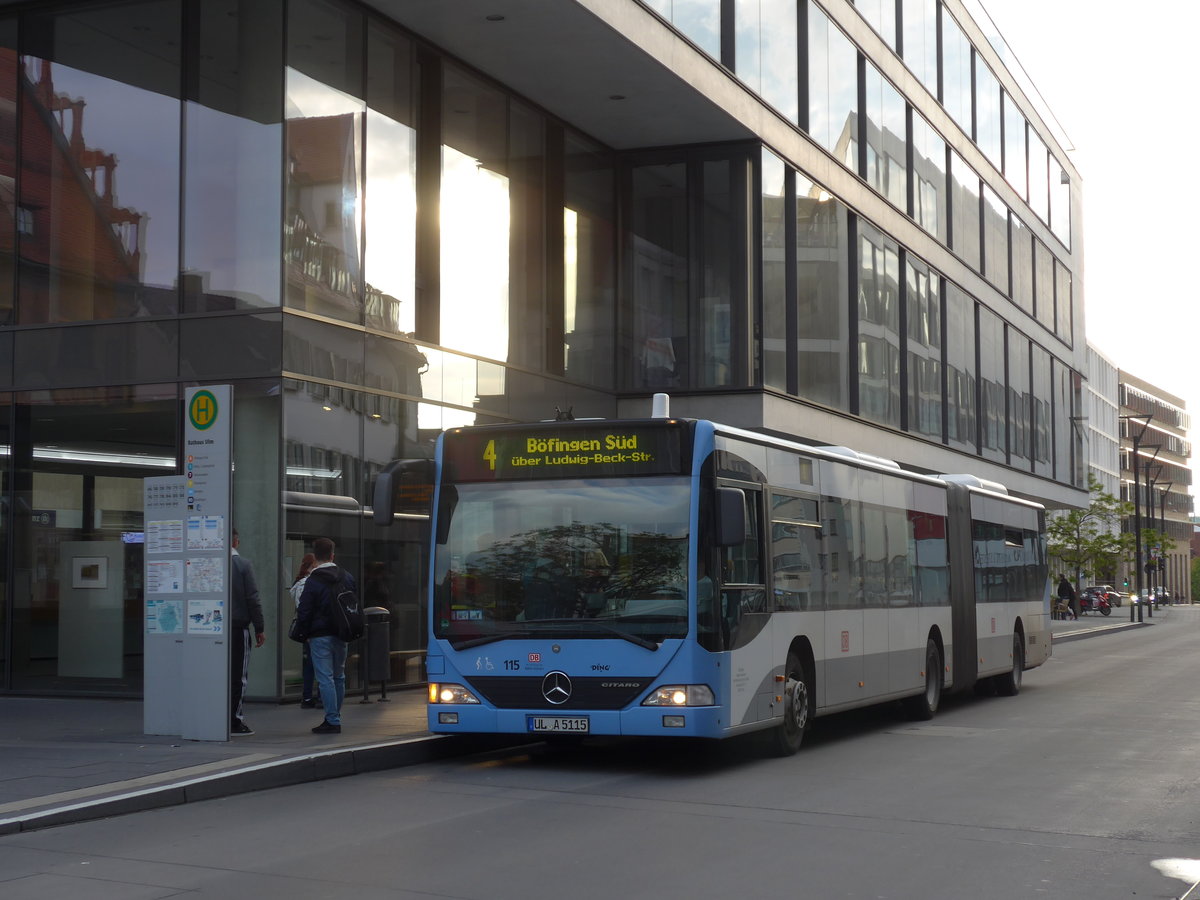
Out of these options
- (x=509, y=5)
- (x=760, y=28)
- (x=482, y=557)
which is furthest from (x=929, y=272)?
(x=482, y=557)

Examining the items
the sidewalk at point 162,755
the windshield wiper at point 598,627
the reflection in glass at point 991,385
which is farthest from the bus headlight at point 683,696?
the reflection in glass at point 991,385

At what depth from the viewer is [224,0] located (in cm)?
1844

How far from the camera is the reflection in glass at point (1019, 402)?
45188 mm

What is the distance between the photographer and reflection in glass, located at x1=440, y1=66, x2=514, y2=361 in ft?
72.0

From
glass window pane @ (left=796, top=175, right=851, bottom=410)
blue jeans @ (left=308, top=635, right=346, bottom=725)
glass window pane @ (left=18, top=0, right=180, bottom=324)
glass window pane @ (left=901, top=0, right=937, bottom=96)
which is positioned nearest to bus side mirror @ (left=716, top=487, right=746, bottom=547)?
blue jeans @ (left=308, top=635, right=346, bottom=725)

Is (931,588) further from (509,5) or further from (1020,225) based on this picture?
(1020,225)

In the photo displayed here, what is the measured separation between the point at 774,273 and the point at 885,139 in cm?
836

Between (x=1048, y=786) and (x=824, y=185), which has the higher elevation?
(x=824, y=185)

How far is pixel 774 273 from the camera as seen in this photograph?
90.5ft

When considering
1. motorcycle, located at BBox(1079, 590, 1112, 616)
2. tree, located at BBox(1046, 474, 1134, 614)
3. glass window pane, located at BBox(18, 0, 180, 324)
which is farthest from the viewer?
motorcycle, located at BBox(1079, 590, 1112, 616)

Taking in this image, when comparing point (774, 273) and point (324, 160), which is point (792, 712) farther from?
point (774, 273)

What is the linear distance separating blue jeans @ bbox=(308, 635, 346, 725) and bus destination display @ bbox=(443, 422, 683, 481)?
250cm

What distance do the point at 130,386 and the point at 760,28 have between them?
14217 millimetres

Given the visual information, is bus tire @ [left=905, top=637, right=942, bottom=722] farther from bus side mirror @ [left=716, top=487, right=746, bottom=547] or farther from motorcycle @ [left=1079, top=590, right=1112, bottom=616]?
motorcycle @ [left=1079, top=590, right=1112, bottom=616]
